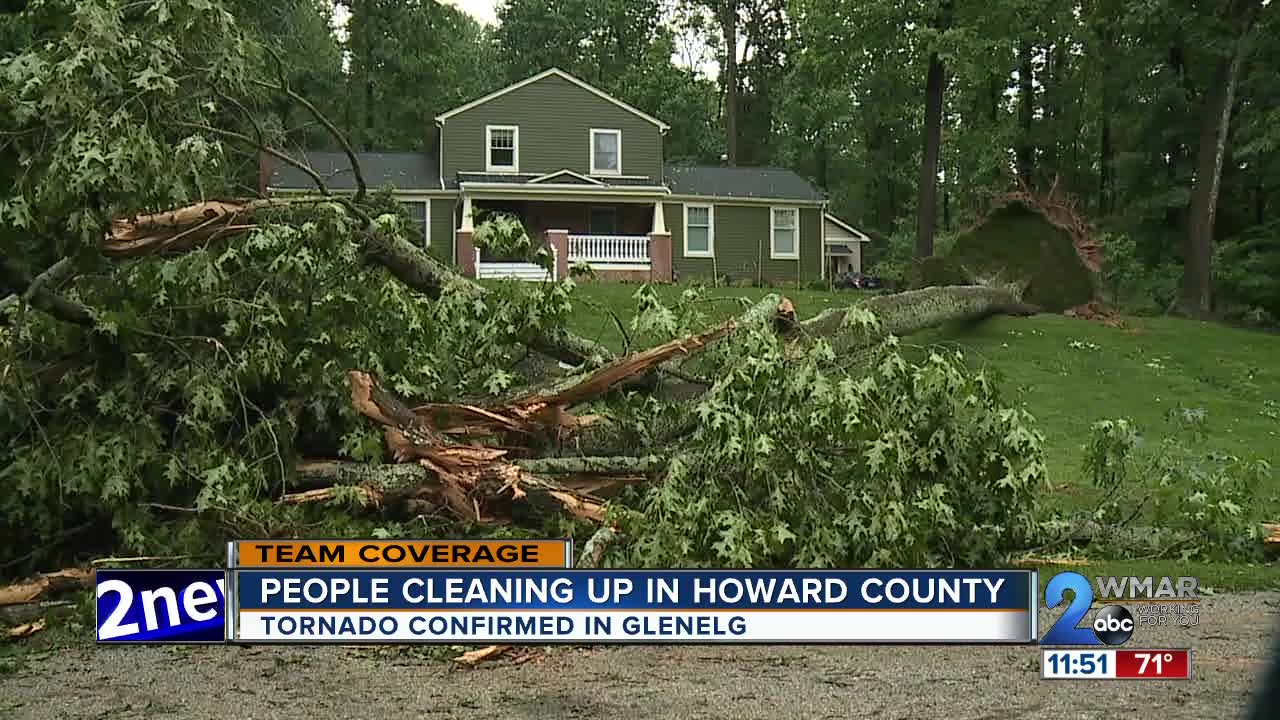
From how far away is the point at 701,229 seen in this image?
3188 cm

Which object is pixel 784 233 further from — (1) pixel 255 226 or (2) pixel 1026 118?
(1) pixel 255 226

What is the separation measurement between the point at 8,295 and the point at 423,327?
2.27 meters

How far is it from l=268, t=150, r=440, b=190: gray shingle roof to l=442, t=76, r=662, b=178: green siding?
0.79m

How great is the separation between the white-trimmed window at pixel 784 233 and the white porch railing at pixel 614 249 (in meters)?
4.43

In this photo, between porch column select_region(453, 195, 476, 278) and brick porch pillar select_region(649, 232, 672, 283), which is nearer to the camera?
porch column select_region(453, 195, 476, 278)

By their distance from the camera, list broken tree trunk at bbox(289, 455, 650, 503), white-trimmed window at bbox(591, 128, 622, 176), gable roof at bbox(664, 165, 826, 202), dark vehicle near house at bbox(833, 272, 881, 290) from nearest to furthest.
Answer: broken tree trunk at bbox(289, 455, 650, 503), white-trimmed window at bbox(591, 128, 622, 176), gable roof at bbox(664, 165, 826, 202), dark vehicle near house at bbox(833, 272, 881, 290)

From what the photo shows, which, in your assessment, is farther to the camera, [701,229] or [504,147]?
[701,229]

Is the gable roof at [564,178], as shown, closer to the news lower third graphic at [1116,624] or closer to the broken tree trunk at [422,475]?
the broken tree trunk at [422,475]

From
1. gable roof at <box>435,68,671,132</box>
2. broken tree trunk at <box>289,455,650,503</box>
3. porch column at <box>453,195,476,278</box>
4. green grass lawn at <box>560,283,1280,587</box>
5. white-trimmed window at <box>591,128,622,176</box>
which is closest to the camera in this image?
broken tree trunk at <box>289,455,650,503</box>

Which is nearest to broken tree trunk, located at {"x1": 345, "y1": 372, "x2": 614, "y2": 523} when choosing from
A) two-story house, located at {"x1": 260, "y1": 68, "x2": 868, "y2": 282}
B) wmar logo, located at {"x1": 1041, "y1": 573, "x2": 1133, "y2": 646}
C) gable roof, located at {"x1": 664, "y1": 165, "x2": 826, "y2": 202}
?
wmar logo, located at {"x1": 1041, "y1": 573, "x2": 1133, "y2": 646}

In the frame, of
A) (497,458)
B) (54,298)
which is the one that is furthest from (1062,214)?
(54,298)

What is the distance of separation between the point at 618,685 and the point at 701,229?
27.8 meters

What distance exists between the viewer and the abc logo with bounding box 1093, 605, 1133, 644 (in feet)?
16.4

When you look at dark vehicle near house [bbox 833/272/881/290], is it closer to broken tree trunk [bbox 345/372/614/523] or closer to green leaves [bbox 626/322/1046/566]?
green leaves [bbox 626/322/1046/566]
